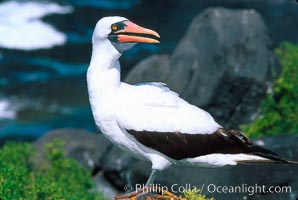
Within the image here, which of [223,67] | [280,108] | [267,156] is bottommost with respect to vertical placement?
[280,108]

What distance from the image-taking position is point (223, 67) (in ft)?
41.5

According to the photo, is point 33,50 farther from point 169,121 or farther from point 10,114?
point 169,121

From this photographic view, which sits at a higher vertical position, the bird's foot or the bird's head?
the bird's head

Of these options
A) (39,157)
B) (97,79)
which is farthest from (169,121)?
(39,157)

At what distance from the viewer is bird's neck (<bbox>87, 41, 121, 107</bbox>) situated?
269 inches

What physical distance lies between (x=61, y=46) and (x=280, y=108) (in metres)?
8.87

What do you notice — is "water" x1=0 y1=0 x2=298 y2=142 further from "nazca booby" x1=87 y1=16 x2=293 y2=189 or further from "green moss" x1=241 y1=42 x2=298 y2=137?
"nazca booby" x1=87 y1=16 x2=293 y2=189

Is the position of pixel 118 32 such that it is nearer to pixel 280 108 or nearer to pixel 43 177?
pixel 43 177

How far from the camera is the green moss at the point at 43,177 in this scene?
29.6 feet

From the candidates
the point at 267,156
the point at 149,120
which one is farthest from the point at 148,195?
the point at 267,156

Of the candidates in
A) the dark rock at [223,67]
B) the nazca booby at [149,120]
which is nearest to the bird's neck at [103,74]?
the nazca booby at [149,120]

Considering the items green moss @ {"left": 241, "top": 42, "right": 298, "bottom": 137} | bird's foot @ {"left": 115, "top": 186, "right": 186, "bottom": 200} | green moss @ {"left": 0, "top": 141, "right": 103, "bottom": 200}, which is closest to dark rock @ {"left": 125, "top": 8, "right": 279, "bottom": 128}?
green moss @ {"left": 241, "top": 42, "right": 298, "bottom": 137}

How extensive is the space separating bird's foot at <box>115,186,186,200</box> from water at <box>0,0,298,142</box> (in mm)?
9787

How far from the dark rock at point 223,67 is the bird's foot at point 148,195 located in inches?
211
